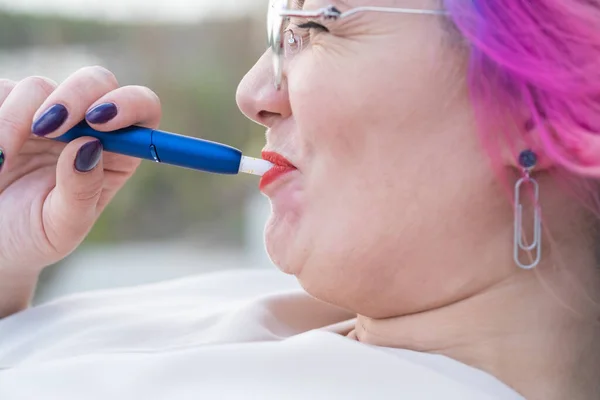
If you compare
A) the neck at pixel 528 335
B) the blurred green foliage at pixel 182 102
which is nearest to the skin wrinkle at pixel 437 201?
the neck at pixel 528 335

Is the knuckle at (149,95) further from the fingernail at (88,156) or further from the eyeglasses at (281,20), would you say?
the eyeglasses at (281,20)

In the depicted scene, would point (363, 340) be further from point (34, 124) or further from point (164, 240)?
point (164, 240)

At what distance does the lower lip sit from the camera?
102 centimetres

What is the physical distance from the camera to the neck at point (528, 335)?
0.94 meters

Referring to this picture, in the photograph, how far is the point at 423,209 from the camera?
0.93 meters

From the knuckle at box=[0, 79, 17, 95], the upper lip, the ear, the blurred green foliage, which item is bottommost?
the blurred green foliage

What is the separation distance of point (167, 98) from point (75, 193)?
10.9 feet

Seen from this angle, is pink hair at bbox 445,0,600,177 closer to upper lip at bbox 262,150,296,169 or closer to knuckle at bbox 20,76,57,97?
upper lip at bbox 262,150,296,169

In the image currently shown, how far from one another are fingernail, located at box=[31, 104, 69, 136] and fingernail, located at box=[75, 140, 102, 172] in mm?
47

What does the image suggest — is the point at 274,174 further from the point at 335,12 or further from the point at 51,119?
the point at 51,119

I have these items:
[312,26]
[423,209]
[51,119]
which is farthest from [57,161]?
[423,209]

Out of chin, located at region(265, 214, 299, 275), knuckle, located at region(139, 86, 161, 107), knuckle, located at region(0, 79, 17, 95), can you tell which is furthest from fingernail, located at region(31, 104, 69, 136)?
chin, located at region(265, 214, 299, 275)

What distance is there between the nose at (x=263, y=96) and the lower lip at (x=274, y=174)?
0.19ft

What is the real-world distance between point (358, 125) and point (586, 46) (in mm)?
257
